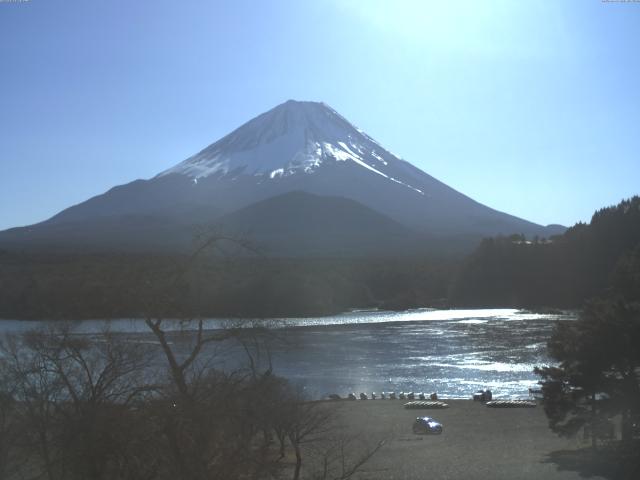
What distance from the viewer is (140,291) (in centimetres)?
390

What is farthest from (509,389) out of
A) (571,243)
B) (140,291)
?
(571,243)

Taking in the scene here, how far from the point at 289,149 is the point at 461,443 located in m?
66.0

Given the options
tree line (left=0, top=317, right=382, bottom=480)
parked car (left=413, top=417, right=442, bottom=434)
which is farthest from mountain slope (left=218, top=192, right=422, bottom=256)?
tree line (left=0, top=317, right=382, bottom=480)

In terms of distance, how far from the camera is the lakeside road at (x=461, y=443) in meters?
8.63

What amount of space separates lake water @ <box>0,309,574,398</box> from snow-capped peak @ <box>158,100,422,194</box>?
42.4 m

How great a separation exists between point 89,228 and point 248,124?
3467 cm

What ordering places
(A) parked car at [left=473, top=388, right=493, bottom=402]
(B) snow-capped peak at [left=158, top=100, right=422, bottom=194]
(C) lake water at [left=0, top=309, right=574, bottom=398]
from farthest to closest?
(B) snow-capped peak at [left=158, top=100, right=422, bottom=194]
(C) lake water at [left=0, top=309, right=574, bottom=398]
(A) parked car at [left=473, top=388, right=493, bottom=402]

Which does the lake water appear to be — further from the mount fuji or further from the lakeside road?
the mount fuji

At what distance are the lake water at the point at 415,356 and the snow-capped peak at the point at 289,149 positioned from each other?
4243 cm

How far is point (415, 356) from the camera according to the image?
21719mm

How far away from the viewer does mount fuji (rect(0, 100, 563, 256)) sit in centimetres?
5694

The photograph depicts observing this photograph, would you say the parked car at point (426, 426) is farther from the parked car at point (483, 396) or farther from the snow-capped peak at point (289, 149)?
the snow-capped peak at point (289, 149)

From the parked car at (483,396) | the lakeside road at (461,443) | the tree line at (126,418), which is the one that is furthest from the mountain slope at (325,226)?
the tree line at (126,418)

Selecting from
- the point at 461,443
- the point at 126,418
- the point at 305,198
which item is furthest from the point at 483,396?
the point at 305,198
